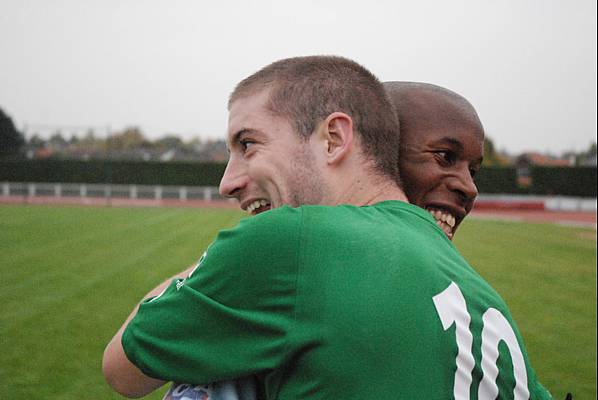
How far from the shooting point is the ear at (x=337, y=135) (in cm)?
143

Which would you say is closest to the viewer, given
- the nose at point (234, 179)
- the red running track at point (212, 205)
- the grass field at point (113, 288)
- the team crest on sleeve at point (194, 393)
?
the team crest on sleeve at point (194, 393)

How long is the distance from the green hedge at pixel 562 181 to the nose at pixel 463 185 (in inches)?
1484

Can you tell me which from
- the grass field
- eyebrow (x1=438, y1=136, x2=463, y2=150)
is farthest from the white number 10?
the grass field

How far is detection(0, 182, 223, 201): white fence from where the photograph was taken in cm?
3406

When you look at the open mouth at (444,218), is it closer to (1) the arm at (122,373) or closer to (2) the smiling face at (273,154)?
(2) the smiling face at (273,154)

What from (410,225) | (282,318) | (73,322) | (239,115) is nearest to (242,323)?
(282,318)

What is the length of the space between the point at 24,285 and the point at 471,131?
8.54 metres

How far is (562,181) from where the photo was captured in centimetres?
3856

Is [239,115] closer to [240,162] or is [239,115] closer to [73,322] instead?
[240,162]

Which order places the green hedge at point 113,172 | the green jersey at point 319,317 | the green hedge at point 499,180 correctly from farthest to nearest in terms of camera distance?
the green hedge at point 499,180 < the green hedge at point 113,172 < the green jersey at point 319,317

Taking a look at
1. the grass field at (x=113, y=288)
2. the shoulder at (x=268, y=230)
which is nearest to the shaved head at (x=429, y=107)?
the shoulder at (x=268, y=230)

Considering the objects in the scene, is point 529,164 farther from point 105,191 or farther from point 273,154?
point 273,154

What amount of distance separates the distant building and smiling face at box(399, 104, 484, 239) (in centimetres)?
3937

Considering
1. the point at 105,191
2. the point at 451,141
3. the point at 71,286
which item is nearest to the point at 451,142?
the point at 451,141
